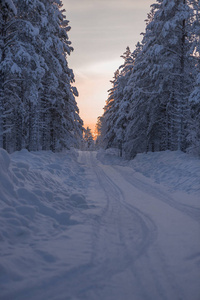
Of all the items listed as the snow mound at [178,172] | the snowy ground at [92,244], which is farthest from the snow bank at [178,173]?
the snowy ground at [92,244]

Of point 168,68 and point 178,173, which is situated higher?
point 168,68

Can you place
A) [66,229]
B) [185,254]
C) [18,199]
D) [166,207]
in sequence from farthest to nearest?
1. [166,207]
2. [18,199]
3. [66,229]
4. [185,254]

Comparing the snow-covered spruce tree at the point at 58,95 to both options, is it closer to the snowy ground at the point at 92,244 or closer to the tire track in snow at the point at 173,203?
the tire track in snow at the point at 173,203

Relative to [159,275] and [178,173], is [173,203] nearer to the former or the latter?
[159,275]

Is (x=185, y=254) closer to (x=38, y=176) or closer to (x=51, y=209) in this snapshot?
(x=51, y=209)

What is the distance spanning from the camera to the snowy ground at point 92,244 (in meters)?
2.63

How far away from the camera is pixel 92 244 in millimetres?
3869

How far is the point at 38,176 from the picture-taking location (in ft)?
23.0

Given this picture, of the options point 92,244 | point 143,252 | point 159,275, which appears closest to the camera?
point 159,275

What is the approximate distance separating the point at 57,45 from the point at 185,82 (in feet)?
34.1

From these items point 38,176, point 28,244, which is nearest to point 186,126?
point 38,176

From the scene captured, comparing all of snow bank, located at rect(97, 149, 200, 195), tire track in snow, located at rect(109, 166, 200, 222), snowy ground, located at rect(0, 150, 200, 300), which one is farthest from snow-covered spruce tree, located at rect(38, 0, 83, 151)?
snowy ground, located at rect(0, 150, 200, 300)

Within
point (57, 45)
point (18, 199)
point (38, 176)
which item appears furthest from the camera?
point (57, 45)

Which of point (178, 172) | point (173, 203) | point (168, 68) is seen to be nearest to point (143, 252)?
point (173, 203)
